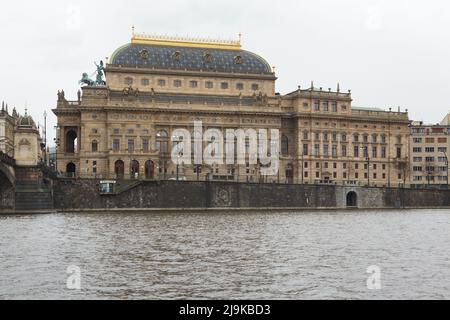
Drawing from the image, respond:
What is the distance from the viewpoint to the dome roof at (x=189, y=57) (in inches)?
5064

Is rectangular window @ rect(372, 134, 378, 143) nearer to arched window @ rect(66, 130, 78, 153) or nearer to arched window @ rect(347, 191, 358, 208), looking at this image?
arched window @ rect(347, 191, 358, 208)

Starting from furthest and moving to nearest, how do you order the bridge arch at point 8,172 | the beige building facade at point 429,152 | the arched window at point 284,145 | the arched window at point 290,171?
the beige building facade at point 429,152 < the arched window at point 284,145 < the arched window at point 290,171 < the bridge arch at point 8,172

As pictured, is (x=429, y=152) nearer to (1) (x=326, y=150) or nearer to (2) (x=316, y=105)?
(1) (x=326, y=150)

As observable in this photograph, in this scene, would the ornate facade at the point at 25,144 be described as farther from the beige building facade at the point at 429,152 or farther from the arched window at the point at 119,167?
the beige building facade at the point at 429,152

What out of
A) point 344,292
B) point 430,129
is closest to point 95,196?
point 344,292

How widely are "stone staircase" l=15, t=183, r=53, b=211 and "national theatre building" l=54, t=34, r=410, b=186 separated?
3413cm

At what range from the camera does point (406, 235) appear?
51125mm

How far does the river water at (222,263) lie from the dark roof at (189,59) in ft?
258

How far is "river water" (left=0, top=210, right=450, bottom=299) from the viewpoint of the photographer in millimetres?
26000

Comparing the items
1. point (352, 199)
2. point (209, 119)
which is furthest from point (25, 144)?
point (352, 199)

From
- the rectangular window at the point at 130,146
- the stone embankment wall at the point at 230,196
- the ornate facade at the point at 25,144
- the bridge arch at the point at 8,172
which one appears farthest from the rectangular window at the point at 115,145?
the bridge arch at the point at 8,172

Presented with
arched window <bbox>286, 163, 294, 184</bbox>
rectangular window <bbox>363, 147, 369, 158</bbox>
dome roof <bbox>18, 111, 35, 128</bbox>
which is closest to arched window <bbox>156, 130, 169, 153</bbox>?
arched window <bbox>286, 163, 294, 184</bbox>
